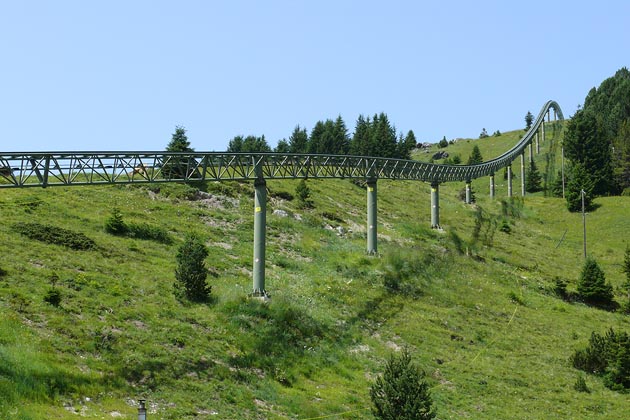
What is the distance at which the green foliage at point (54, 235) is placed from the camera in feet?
147

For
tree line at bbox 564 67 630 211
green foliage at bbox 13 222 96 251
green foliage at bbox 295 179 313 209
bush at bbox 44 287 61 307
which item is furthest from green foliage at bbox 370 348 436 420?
tree line at bbox 564 67 630 211

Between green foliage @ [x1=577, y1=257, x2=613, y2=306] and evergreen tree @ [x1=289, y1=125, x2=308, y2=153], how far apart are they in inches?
3488

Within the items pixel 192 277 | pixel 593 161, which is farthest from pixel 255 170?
pixel 593 161

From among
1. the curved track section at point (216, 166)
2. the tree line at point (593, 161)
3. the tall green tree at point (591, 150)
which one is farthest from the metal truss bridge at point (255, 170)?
the tall green tree at point (591, 150)

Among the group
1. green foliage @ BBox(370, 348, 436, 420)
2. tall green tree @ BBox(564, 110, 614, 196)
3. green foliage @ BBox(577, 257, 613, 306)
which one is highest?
tall green tree @ BBox(564, 110, 614, 196)

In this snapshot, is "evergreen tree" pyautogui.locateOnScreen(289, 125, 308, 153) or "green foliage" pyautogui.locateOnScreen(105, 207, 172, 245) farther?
"evergreen tree" pyautogui.locateOnScreen(289, 125, 308, 153)

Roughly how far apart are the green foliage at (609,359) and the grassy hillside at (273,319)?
81cm

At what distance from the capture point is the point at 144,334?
34500 mm

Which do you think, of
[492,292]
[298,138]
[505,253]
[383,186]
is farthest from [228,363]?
[298,138]

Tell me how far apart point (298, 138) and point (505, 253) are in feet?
273

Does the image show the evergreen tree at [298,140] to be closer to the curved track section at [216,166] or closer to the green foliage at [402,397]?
the curved track section at [216,166]

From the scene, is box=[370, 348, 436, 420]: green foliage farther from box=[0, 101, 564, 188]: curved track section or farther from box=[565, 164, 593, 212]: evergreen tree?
box=[565, 164, 593, 212]: evergreen tree

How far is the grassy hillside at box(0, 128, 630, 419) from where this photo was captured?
101 ft

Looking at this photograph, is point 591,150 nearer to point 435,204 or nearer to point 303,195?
point 435,204
